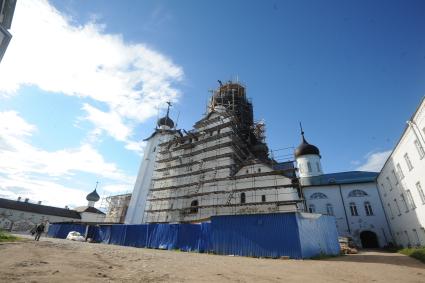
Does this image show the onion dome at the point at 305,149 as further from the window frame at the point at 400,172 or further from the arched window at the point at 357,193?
the window frame at the point at 400,172

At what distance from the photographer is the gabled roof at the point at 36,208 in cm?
5031

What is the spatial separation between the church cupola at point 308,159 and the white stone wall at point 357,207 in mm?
5208

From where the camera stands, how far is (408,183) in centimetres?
1817

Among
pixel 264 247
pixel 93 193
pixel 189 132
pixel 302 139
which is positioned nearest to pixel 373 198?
pixel 302 139

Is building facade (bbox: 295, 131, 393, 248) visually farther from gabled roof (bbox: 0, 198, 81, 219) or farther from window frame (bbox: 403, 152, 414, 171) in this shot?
gabled roof (bbox: 0, 198, 81, 219)

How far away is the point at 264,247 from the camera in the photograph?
14.9 meters

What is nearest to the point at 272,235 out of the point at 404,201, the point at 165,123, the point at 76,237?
the point at 404,201

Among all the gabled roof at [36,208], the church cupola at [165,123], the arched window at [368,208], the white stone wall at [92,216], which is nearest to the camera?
the arched window at [368,208]

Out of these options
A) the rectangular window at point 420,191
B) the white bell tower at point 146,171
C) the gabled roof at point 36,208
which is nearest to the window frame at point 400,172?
the rectangular window at point 420,191

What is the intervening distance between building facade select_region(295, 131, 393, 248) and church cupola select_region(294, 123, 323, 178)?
1990 mm

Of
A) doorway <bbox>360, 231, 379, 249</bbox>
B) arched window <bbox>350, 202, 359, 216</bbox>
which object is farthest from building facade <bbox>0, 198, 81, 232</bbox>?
doorway <bbox>360, 231, 379, 249</bbox>

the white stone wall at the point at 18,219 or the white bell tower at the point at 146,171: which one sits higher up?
the white bell tower at the point at 146,171

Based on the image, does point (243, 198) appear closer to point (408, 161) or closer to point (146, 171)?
point (408, 161)

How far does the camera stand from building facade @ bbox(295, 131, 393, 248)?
87.5 ft
